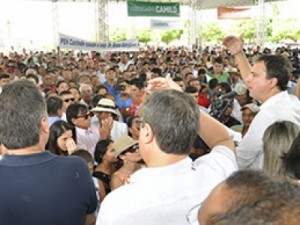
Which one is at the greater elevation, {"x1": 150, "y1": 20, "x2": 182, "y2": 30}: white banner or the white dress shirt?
{"x1": 150, "y1": 20, "x2": 182, "y2": 30}: white banner

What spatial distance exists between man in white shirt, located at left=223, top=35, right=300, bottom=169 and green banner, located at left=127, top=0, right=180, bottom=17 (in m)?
10.6

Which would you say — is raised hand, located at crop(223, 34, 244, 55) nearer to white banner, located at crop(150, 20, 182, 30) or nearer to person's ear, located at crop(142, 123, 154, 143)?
person's ear, located at crop(142, 123, 154, 143)

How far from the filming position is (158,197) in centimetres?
135

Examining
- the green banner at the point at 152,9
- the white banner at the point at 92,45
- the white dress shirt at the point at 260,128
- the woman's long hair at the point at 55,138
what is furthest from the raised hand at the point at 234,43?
the green banner at the point at 152,9

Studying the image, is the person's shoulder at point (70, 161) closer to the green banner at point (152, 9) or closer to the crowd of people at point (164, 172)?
the crowd of people at point (164, 172)

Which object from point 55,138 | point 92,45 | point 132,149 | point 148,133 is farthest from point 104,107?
point 92,45

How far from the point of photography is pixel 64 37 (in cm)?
1024

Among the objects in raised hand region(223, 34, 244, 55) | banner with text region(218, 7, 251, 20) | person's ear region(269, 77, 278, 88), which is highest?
banner with text region(218, 7, 251, 20)

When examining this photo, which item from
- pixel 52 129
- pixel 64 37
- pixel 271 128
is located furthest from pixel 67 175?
pixel 64 37

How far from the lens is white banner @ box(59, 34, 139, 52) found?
33.7 ft

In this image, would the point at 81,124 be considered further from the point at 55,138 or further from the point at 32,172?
the point at 32,172

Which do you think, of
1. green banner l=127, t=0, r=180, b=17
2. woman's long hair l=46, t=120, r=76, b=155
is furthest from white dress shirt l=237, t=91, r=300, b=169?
green banner l=127, t=0, r=180, b=17

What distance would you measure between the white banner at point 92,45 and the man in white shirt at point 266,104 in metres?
8.15

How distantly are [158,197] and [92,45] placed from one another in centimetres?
1008
